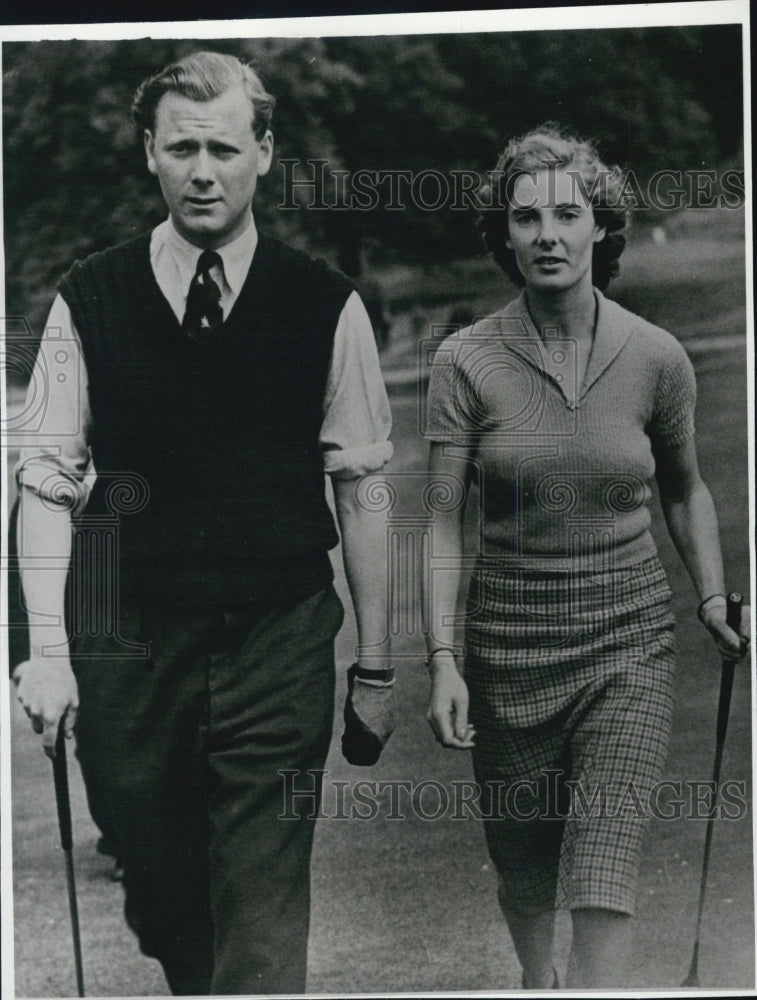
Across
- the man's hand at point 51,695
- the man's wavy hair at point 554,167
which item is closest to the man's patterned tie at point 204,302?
the man's wavy hair at point 554,167

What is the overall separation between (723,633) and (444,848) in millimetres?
1232

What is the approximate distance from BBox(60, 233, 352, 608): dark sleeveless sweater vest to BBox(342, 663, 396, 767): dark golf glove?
0.37 m

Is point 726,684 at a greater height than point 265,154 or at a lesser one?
lesser

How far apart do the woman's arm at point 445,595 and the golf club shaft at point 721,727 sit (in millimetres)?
899

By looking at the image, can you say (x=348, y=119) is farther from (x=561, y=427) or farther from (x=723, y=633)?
(x=723, y=633)

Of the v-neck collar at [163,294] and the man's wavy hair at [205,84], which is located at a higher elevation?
the man's wavy hair at [205,84]

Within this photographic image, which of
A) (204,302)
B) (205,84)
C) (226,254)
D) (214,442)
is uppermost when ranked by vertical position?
(205,84)

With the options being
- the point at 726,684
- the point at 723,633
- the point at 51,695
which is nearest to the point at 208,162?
the point at 51,695

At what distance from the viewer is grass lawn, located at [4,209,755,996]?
3.96 metres

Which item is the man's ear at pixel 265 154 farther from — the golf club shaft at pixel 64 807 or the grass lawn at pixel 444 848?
the golf club shaft at pixel 64 807

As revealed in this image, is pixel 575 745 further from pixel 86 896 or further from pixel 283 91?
pixel 283 91

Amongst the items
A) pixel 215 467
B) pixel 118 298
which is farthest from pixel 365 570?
pixel 118 298

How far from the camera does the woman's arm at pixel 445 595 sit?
12.9ft

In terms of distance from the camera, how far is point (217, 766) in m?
3.89
